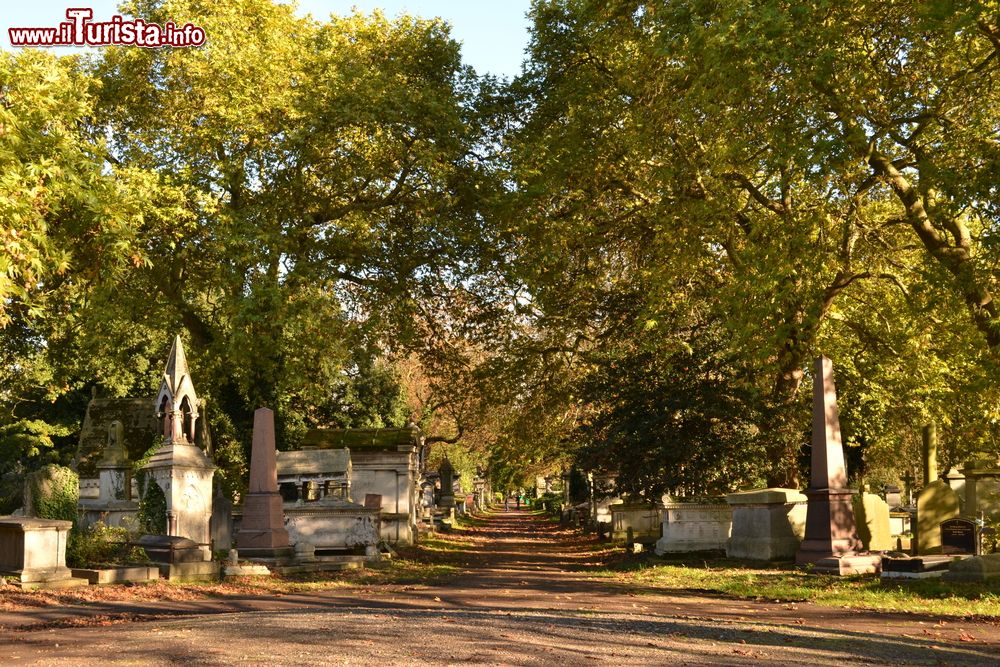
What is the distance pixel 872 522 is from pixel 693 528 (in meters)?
4.60

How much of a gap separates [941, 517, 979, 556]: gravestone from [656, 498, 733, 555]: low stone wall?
5.54 meters

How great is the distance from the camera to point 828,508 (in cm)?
1741

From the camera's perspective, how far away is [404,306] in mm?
24828

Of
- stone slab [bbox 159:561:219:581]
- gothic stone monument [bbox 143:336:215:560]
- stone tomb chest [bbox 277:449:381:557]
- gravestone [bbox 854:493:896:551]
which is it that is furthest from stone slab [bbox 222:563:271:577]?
gravestone [bbox 854:493:896:551]

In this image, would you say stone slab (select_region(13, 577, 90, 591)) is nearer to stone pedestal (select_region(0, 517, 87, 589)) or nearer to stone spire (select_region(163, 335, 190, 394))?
stone pedestal (select_region(0, 517, 87, 589))

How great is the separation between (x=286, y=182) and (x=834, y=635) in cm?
1773

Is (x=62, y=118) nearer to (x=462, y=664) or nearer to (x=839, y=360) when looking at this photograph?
(x=462, y=664)

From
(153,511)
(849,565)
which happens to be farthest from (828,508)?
(153,511)

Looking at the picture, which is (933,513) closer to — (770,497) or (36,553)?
(770,497)

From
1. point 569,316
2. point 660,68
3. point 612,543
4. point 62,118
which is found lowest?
point 612,543

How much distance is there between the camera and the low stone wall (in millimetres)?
22891

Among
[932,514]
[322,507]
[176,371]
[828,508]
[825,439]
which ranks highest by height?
[176,371]

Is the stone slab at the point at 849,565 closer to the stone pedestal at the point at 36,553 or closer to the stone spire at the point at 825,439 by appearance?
the stone spire at the point at 825,439

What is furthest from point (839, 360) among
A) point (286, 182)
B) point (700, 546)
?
point (286, 182)
